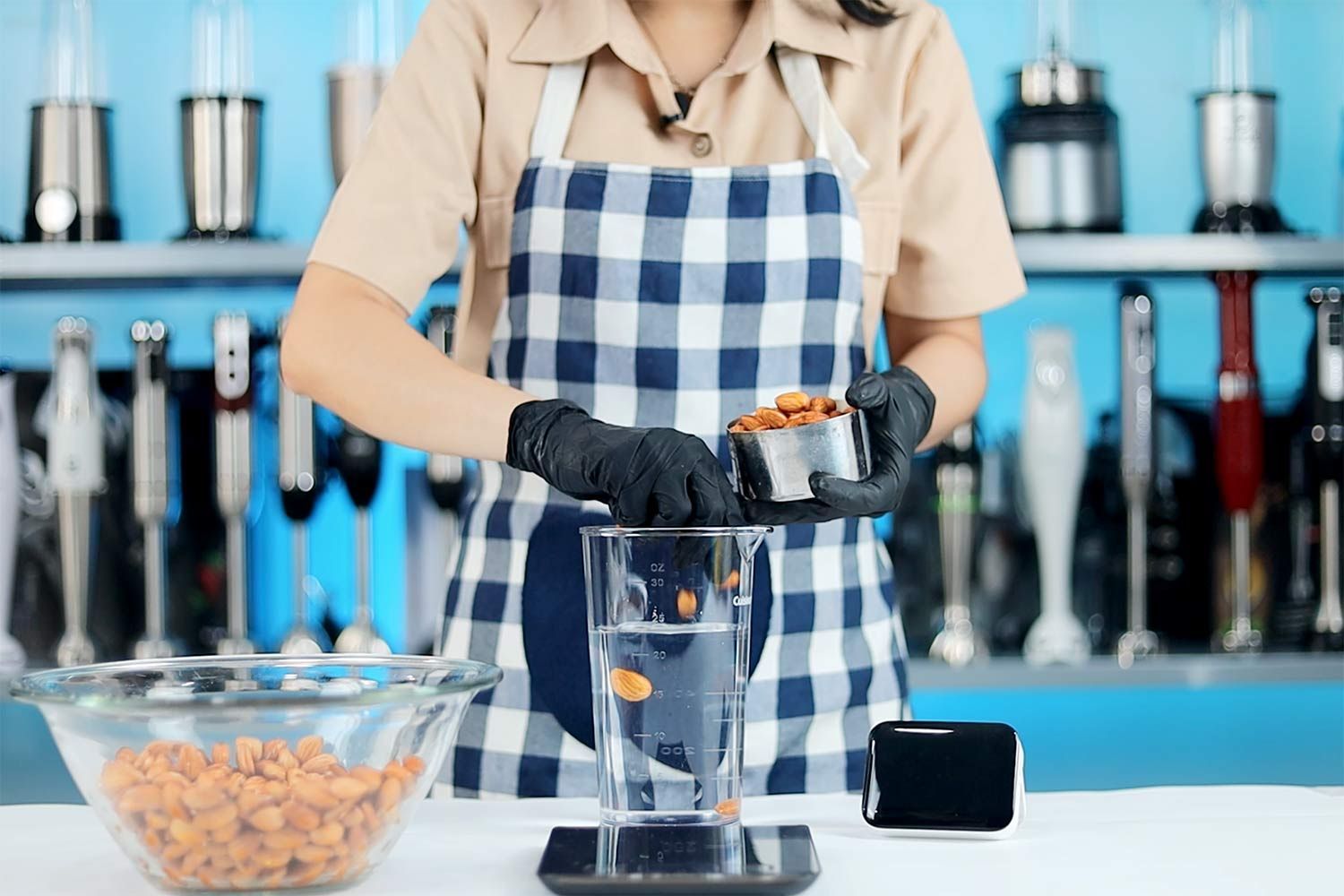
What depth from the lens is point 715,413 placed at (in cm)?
141

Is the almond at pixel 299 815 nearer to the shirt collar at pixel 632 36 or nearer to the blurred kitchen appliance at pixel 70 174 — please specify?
the shirt collar at pixel 632 36

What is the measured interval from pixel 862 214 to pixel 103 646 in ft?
4.04

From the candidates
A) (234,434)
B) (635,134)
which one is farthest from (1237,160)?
(234,434)

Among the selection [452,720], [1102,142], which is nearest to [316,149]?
[1102,142]

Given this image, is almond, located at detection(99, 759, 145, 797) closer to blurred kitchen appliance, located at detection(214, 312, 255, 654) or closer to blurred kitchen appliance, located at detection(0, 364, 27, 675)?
blurred kitchen appliance, located at detection(214, 312, 255, 654)

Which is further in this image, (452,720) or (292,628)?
(292,628)

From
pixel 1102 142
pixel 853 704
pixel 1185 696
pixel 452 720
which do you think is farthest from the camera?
pixel 1185 696

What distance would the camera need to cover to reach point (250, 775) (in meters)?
0.76

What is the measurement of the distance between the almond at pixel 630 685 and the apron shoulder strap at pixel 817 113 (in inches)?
26.7

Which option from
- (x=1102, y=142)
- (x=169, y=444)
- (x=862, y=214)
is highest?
(x=1102, y=142)

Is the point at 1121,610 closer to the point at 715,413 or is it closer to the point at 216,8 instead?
the point at 715,413

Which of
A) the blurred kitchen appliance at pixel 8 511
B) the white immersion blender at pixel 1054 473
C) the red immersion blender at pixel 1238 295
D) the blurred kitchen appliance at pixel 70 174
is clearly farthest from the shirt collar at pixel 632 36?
the blurred kitchen appliance at pixel 8 511

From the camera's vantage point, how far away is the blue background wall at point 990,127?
7.79 feet

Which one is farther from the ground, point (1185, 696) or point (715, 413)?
point (715, 413)
